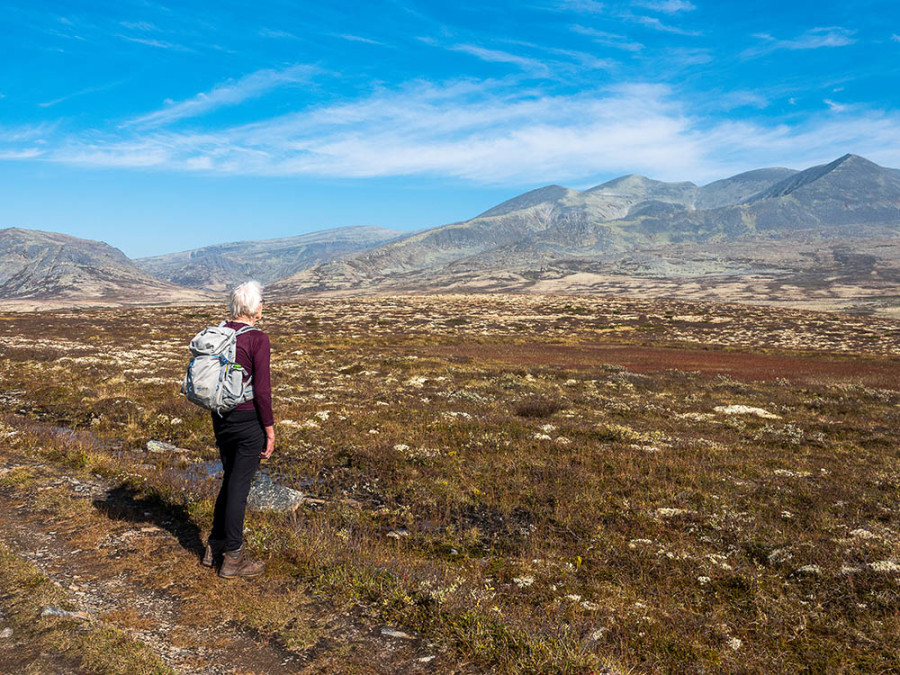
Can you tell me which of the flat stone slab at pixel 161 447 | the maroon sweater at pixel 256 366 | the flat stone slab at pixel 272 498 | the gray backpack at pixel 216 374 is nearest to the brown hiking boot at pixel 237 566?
the maroon sweater at pixel 256 366

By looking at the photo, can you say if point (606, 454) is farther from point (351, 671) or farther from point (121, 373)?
point (121, 373)

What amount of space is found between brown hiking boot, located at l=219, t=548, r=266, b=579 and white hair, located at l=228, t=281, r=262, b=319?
10.6ft

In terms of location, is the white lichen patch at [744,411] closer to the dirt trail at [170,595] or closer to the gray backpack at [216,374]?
the dirt trail at [170,595]

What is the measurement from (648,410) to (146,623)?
69.4ft

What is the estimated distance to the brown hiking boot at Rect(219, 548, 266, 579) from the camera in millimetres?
6473

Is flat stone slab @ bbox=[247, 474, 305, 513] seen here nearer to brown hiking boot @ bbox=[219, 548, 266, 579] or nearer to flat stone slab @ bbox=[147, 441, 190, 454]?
brown hiking boot @ bbox=[219, 548, 266, 579]

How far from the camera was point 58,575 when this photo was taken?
633 centimetres

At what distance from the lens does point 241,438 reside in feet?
21.7

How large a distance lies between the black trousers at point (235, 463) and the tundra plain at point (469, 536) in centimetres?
63

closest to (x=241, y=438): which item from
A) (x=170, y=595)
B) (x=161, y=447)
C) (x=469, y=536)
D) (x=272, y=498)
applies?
(x=170, y=595)

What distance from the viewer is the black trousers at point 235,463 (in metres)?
6.58

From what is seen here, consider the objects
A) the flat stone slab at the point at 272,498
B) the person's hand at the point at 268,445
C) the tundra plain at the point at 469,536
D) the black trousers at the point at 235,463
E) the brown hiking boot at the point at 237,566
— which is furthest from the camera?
the flat stone slab at the point at 272,498

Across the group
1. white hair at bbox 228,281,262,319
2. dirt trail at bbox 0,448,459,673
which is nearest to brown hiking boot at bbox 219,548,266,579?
dirt trail at bbox 0,448,459,673

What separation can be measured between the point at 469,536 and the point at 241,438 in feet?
15.6
